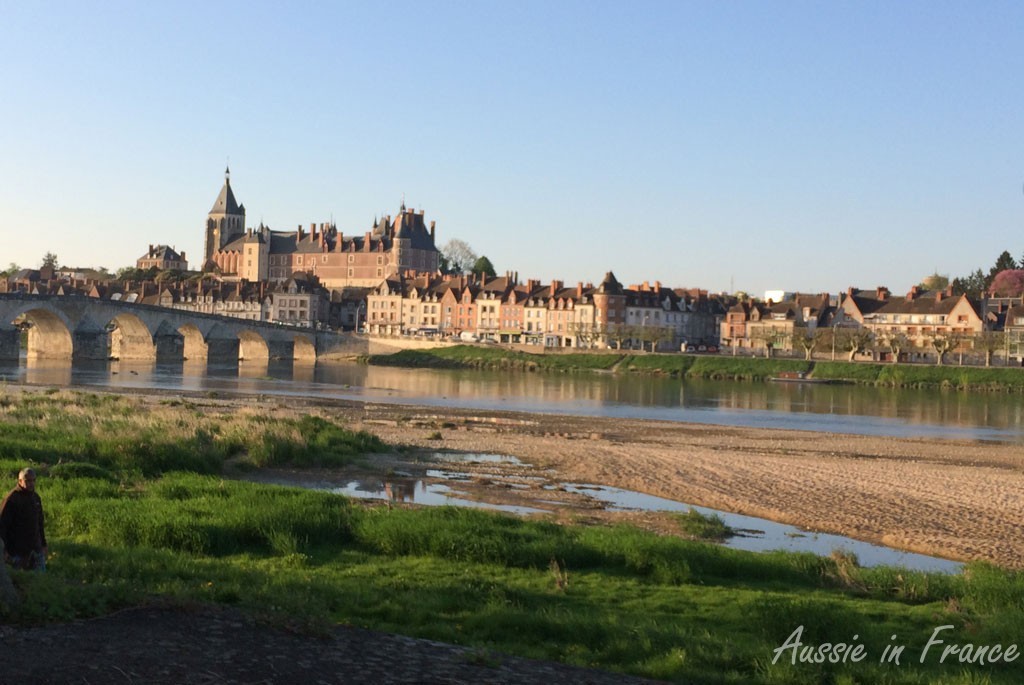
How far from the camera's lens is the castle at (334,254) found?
15388 centimetres

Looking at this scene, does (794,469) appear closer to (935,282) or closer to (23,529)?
(23,529)

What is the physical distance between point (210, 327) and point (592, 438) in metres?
62.7

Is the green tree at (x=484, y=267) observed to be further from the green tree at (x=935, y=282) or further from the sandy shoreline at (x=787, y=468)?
Result: the sandy shoreline at (x=787, y=468)

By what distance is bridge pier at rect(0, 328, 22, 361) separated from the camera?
73250mm

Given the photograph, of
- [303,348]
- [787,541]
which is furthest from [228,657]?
[303,348]

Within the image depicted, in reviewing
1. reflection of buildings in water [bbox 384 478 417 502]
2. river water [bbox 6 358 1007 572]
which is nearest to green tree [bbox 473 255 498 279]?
river water [bbox 6 358 1007 572]

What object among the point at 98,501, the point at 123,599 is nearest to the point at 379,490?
the point at 98,501

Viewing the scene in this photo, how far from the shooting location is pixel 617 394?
6347 cm

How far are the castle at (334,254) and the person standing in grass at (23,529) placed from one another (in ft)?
460

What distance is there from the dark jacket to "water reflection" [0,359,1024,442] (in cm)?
3650

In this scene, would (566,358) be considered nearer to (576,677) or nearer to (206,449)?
(206,449)

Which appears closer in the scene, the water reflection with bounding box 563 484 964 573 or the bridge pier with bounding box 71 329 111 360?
the water reflection with bounding box 563 484 964 573

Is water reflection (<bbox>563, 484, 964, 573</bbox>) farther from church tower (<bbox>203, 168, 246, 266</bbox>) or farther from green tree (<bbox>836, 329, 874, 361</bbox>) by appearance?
church tower (<bbox>203, 168, 246, 266</bbox>)

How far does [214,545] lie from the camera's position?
540 inches
